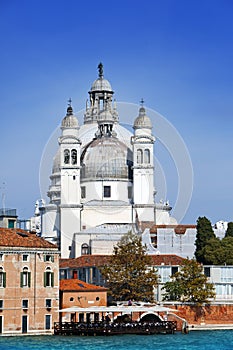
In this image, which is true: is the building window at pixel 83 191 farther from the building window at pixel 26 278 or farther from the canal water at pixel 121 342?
the building window at pixel 26 278

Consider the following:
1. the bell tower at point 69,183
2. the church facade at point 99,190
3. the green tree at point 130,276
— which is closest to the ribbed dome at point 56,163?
the church facade at point 99,190

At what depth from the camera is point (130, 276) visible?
232ft

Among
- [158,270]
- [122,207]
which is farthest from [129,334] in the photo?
[122,207]

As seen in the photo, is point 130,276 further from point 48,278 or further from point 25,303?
point 25,303

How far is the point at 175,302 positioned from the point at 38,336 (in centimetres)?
1444

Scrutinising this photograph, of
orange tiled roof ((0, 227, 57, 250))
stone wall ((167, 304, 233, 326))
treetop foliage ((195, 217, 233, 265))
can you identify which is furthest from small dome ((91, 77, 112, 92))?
orange tiled roof ((0, 227, 57, 250))

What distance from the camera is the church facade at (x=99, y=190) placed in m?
97.9

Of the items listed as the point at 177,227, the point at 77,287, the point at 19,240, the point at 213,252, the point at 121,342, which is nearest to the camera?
the point at 121,342

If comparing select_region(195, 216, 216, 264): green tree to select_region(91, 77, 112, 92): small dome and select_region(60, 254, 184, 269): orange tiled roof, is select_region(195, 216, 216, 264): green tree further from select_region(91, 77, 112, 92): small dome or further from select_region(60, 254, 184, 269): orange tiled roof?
select_region(91, 77, 112, 92): small dome

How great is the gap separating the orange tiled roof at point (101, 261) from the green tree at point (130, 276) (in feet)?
16.5

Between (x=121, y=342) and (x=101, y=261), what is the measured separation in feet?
82.5

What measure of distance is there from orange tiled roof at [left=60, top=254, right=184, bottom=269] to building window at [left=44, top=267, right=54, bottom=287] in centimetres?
1699

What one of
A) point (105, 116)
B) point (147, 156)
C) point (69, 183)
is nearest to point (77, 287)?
point (69, 183)

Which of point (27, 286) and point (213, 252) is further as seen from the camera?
point (213, 252)
